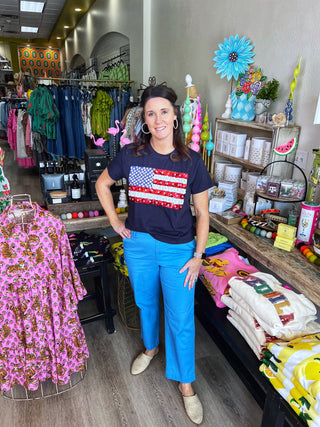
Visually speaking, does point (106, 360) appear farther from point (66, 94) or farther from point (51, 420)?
point (66, 94)

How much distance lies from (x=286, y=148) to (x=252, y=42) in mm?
1058

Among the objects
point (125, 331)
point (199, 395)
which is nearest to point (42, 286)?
point (125, 331)

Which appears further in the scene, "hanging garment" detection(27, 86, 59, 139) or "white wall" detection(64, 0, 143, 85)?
"hanging garment" detection(27, 86, 59, 139)

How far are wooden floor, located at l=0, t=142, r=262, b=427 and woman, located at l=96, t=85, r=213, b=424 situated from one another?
135 mm

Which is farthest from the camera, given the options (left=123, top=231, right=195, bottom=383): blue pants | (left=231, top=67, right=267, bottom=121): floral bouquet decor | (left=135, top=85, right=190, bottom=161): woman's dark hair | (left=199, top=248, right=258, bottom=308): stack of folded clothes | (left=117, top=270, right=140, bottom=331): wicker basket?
(left=117, top=270, right=140, bottom=331): wicker basket

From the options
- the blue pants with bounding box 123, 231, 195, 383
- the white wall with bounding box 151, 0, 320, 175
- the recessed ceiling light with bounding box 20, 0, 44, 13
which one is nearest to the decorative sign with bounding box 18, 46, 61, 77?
the recessed ceiling light with bounding box 20, 0, 44, 13

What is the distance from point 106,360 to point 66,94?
4.44 metres

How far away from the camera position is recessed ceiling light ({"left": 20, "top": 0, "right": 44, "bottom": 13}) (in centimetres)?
802

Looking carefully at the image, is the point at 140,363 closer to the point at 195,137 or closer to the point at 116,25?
the point at 195,137

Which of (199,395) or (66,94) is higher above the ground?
(66,94)

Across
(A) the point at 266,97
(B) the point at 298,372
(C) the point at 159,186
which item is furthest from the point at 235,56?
(B) the point at 298,372

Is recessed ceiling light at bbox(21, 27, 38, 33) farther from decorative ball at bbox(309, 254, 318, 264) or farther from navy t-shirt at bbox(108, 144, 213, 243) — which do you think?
decorative ball at bbox(309, 254, 318, 264)

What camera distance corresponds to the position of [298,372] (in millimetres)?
1313

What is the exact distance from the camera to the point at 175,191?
1632 mm
